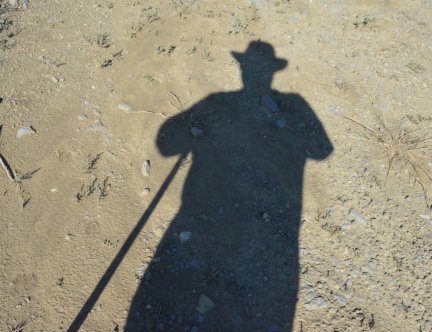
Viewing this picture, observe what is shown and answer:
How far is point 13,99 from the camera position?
20.6 ft

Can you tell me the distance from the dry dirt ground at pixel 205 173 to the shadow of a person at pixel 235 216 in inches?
0.9

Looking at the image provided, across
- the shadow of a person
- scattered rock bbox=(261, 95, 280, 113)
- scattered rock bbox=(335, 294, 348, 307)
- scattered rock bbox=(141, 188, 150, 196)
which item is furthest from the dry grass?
scattered rock bbox=(141, 188, 150, 196)

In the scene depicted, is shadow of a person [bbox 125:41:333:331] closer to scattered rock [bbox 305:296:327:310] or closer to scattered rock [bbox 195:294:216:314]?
scattered rock [bbox 195:294:216:314]

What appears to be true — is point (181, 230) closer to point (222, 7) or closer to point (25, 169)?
point (25, 169)

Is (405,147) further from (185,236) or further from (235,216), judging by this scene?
(185,236)

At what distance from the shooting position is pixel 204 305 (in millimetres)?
4445

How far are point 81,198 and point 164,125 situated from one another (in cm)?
157

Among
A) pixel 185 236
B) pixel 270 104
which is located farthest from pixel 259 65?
pixel 185 236

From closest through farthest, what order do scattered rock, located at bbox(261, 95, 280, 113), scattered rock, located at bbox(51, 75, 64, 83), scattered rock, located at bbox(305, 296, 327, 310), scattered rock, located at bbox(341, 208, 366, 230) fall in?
1. scattered rock, located at bbox(305, 296, 327, 310)
2. scattered rock, located at bbox(341, 208, 366, 230)
3. scattered rock, located at bbox(261, 95, 280, 113)
4. scattered rock, located at bbox(51, 75, 64, 83)

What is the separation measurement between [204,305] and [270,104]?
130 inches

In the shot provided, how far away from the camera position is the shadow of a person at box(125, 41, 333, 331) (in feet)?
14.6

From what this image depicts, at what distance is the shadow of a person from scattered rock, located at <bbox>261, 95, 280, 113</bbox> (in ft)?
0.05

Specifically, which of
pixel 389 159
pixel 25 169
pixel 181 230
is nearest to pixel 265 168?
pixel 181 230

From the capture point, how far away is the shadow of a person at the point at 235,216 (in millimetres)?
4453
